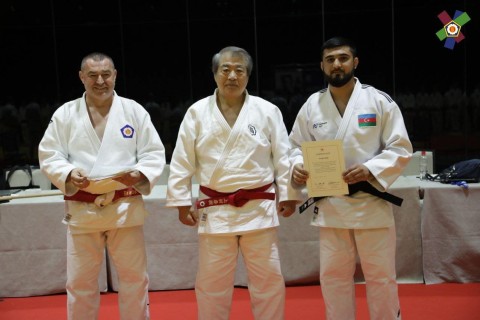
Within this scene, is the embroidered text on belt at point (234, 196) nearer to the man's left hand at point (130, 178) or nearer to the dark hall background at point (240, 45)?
the man's left hand at point (130, 178)

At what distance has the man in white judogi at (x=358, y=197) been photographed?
2678 mm

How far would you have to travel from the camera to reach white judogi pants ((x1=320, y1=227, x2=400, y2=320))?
2.70 meters

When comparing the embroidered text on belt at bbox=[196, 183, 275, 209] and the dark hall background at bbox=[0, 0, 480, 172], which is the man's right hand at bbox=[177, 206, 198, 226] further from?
the dark hall background at bbox=[0, 0, 480, 172]

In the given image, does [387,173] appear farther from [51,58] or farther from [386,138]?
[51,58]

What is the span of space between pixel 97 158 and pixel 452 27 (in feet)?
14.1

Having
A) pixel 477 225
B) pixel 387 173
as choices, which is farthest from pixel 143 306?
pixel 477 225

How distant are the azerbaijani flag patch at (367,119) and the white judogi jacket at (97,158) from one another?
96 centimetres

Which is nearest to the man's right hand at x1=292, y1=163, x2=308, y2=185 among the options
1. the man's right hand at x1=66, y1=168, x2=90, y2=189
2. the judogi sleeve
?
the judogi sleeve

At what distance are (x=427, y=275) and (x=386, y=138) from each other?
1.59m

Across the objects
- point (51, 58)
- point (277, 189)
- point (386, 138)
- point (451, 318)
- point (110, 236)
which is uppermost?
point (51, 58)

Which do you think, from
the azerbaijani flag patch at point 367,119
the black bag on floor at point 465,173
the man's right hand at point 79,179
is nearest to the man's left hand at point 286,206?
the azerbaijani flag patch at point 367,119

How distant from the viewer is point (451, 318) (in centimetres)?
329

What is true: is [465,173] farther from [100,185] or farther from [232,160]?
[100,185]

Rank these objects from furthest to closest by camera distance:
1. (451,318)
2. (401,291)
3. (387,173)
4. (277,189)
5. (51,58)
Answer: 1. (51,58)
2. (401,291)
3. (451,318)
4. (277,189)
5. (387,173)
